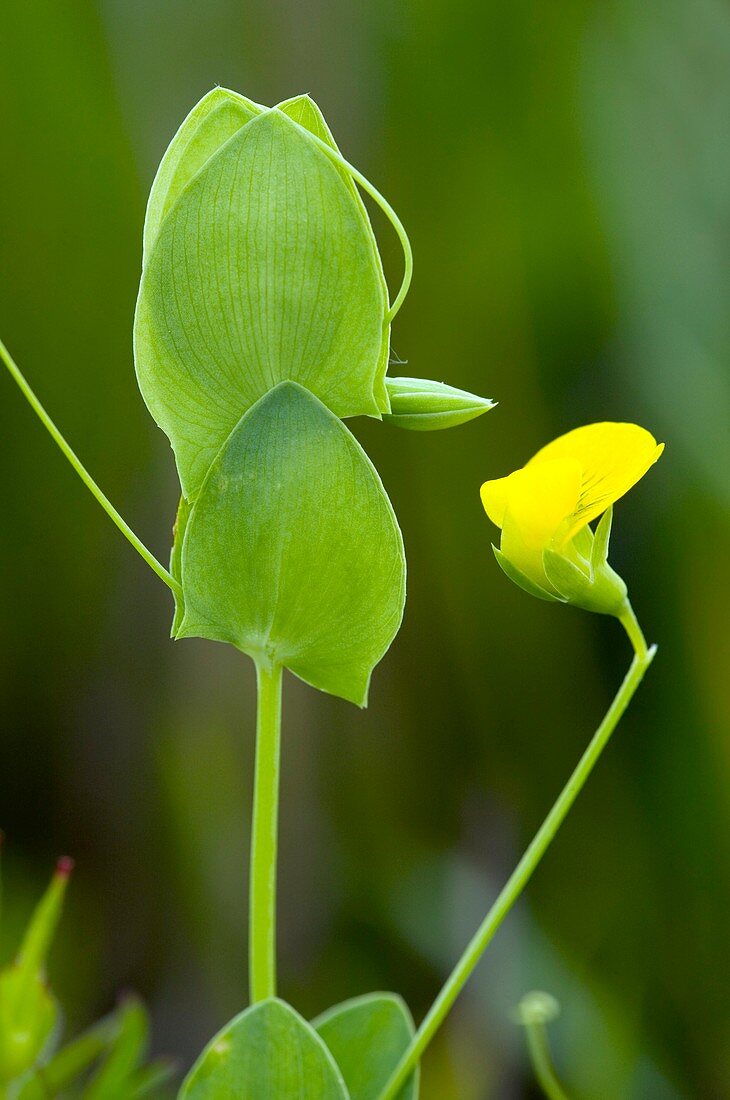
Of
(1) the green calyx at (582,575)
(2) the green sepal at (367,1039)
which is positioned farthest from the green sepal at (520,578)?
(2) the green sepal at (367,1039)

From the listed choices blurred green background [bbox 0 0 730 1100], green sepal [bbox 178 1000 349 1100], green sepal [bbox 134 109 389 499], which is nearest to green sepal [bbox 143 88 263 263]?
green sepal [bbox 134 109 389 499]

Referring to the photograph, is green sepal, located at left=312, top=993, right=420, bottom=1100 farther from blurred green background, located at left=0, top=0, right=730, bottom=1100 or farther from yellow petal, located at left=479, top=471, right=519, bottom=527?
blurred green background, located at left=0, top=0, right=730, bottom=1100

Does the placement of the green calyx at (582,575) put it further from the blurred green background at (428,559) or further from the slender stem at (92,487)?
the blurred green background at (428,559)

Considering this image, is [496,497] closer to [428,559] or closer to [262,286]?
[262,286]

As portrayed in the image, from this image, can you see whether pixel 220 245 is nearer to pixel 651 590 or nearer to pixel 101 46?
pixel 651 590

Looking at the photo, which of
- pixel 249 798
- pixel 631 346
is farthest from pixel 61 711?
pixel 631 346

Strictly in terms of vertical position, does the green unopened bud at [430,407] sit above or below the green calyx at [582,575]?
above
